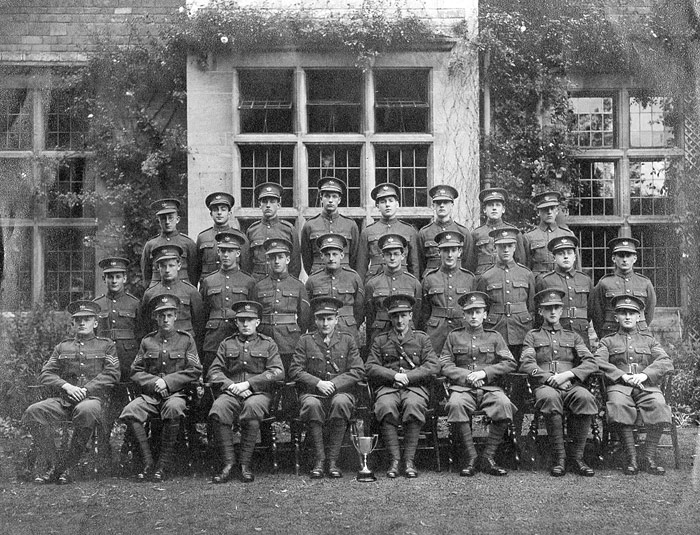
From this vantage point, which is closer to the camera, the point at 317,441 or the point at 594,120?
the point at 317,441

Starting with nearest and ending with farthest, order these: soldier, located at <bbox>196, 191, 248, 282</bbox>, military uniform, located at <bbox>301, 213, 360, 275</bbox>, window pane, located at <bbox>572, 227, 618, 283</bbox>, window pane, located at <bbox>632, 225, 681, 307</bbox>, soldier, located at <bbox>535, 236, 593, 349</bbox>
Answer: soldier, located at <bbox>535, 236, 593, 349</bbox> → soldier, located at <bbox>196, 191, 248, 282</bbox> → military uniform, located at <bbox>301, 213, 360, 275</bbox> → window pane, located at <bbox>632, 225, 681, 307</bbox> → window pane, located at <bbox>572, 227, 618, 283</bbox>

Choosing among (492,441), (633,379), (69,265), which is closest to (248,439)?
(492,441)

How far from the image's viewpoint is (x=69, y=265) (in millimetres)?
9070

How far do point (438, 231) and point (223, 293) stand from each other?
201cm

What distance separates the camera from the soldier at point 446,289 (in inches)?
268

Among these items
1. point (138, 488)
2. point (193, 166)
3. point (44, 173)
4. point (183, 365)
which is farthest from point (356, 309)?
point (44, 173)

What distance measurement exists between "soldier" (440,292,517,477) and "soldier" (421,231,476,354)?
0.70 ft

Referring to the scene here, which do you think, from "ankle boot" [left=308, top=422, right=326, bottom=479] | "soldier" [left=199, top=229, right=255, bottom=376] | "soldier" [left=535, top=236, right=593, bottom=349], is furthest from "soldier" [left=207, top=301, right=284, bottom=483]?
"soldier" [left=535, top=236, right=593, bottom=349]

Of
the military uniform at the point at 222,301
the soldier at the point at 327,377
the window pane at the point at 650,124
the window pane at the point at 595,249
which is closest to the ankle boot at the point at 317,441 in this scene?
the soldier at the point at 327,377

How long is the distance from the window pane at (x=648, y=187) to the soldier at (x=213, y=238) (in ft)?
15.8

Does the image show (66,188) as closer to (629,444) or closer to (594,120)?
(594,120)

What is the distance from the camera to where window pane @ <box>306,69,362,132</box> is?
8.88 m

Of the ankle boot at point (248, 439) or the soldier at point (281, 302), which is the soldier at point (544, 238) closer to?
the soldier at point (281, 302)

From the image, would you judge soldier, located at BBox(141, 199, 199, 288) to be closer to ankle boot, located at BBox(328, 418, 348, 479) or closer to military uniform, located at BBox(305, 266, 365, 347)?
military uniform, located at BBox(305, 266, 365, 347)
